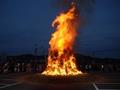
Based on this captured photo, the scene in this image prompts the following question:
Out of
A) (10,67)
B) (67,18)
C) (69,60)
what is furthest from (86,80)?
(10,67)

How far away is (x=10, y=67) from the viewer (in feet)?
151

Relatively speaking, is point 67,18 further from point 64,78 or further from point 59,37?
point 64,78

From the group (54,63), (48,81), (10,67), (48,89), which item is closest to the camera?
(48,89)

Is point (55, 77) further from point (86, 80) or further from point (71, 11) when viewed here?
point (71, 11)

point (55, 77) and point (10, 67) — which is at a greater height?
point (10, 67)

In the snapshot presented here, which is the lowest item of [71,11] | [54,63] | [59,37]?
[54,63]

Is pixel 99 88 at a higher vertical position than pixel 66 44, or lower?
lower

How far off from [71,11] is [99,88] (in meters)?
11.6

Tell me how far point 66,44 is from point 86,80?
557 cm

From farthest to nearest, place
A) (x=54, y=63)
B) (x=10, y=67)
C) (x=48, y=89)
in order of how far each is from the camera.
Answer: (x=10, y=67) → (x=54, y=63) → (x=48, y=89)

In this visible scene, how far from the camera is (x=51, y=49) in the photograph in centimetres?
3347

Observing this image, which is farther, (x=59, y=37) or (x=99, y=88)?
(x=59, y=37)

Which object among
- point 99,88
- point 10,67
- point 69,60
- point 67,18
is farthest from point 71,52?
point 10,67

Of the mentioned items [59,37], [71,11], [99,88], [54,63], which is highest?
[71,11]
